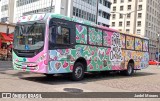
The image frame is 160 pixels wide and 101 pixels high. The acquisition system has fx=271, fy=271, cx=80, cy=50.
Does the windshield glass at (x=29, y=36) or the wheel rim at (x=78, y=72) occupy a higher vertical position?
the windshield glass at (x=29, y=36)

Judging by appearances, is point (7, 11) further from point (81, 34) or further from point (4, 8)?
point (81, 34)

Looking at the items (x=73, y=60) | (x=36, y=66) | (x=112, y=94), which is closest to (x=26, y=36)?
(x=36, y=66)

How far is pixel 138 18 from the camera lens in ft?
304

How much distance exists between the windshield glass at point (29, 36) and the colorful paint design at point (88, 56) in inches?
14.2

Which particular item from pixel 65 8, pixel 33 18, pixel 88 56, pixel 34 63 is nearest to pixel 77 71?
pixel 88 56

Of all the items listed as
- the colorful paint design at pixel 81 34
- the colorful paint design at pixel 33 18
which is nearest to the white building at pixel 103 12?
the colorful paint design at pixel 81 34

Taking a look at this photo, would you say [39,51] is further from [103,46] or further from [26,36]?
[103,46]

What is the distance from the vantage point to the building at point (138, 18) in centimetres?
9088

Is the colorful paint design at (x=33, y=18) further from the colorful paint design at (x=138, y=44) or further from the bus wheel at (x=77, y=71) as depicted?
the colorful paint design at (x=138, y=44)

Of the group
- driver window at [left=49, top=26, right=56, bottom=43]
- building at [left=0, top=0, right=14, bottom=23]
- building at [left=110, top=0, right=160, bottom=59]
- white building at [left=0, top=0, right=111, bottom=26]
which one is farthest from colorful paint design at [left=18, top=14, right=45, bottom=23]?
building at [left=110, top=0, right=160, bottom=59]

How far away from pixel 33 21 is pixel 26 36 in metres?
0.76

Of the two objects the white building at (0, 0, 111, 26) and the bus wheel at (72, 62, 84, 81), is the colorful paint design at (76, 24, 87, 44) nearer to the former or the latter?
the bus wheel at (72, 62, 84, 81)

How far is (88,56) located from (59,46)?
2416 millimetres

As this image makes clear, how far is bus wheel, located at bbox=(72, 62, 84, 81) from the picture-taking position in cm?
1326
